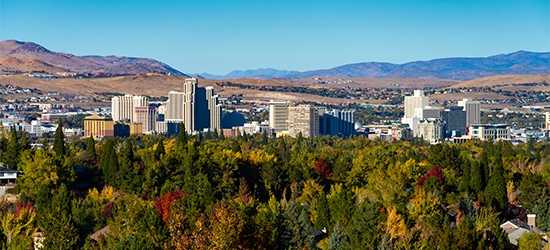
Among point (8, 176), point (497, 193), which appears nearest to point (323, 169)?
point (497, 193)

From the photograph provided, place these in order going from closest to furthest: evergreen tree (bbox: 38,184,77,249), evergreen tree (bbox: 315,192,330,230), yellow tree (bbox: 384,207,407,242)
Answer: evergreen tree (bbox: 38,184,77,249) → yellow tree (bbox: 384,207,407,242) → evergreen tree (bbox: 315,192,330,230)

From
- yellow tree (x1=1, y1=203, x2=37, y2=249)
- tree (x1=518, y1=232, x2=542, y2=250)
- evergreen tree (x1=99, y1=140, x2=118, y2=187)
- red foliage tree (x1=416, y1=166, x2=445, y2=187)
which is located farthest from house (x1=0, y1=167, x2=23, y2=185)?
tree (x1=518, y1=232, x2=542, y2=250)

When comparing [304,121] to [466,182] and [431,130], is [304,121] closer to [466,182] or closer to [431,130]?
[431,130]

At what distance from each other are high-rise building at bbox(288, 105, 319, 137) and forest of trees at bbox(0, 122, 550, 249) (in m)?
84.7

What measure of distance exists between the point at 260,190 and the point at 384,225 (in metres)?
23.0

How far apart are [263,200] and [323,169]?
904 centimetres

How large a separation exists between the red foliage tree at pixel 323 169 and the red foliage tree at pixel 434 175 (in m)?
7.21

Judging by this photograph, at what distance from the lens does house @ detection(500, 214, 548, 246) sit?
1917 inches

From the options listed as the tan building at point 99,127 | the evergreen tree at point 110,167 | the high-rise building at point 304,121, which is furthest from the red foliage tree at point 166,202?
the high-rise building at point 304,121

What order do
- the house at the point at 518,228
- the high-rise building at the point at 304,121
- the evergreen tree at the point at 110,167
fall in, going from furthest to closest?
the high-rise building at the point at 304,121, the evergreen tree at the point at 110,167, the house at the point at 518,228

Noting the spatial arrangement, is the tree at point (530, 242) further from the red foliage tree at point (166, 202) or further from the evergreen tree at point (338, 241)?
the red foliage tree at point (166, 202)

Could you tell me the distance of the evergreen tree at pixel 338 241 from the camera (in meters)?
Answer: 42.7

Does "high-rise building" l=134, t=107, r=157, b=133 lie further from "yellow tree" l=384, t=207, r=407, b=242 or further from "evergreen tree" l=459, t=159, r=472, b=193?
"yellow tree" l=384, t=207, r=407, b=242

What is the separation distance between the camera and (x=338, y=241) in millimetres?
43594
